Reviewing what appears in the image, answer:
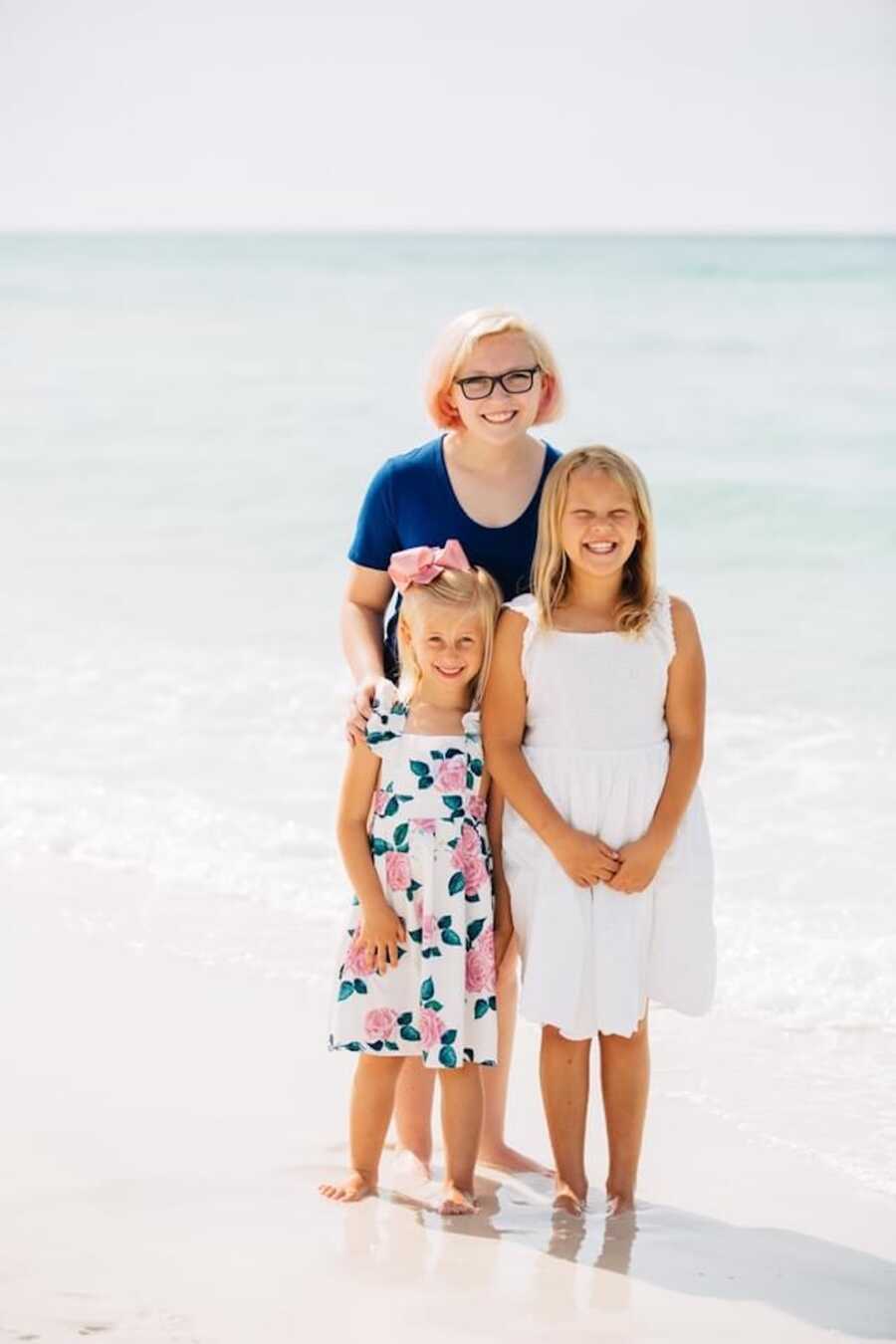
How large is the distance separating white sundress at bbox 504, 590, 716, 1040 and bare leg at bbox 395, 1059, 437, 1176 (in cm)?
29

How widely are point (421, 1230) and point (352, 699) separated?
758 mm

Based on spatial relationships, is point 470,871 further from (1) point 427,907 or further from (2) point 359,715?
(2) point 359,715

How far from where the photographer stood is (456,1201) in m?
2.62

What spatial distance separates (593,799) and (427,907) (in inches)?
11.3

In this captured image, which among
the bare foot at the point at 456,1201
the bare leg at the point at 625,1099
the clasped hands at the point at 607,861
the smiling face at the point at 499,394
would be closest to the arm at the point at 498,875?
the clasped hands at the point at 607,861

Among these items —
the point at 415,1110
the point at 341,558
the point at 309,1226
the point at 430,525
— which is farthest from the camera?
the point at 341,558

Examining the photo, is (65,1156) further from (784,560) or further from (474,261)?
(474,261)

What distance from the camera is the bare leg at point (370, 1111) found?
2705mm

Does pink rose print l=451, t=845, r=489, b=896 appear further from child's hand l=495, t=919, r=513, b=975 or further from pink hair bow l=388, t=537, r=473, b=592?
pink hair bow l=388, t=537, r=473, b=592

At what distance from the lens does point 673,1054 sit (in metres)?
3.28

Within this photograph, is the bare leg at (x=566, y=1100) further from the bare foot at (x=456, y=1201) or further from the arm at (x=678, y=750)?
the arm at (x=678, y=750)

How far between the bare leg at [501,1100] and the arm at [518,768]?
0.30 metres

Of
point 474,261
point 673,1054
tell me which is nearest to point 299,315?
point 474,261

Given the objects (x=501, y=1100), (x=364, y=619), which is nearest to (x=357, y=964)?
(x=501, y=1100)
